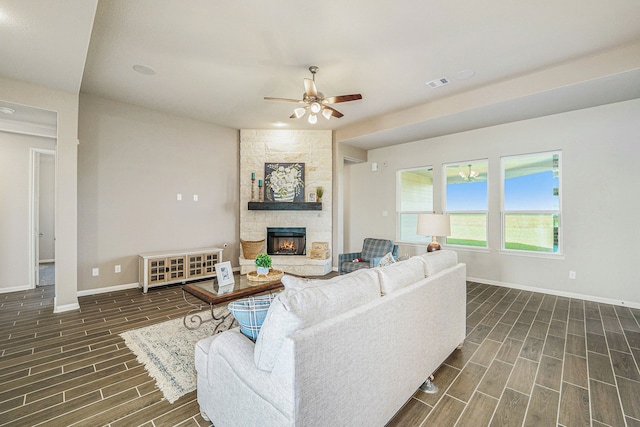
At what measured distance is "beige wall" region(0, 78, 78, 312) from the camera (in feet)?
10.9

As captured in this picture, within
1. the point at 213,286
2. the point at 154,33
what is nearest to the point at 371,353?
the point at 213,286

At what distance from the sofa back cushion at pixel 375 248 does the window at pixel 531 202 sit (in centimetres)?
204

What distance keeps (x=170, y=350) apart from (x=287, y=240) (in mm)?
3444

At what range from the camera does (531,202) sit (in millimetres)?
4461

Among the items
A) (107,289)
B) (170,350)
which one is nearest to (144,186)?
(107,289)

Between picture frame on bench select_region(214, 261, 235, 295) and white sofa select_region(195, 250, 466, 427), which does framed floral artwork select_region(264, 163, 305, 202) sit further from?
white sofa select_region(195, 250, 466, 427)

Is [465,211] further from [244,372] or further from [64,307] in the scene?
[64,307]

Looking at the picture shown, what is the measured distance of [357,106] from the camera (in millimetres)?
4426

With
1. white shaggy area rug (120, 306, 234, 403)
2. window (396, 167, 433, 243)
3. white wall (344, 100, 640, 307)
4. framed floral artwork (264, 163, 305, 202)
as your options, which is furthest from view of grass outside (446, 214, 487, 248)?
white shaggy area rug (120, 306, 234, 403)

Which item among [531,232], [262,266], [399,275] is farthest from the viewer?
[531,232]

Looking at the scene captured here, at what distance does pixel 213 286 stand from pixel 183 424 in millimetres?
1385

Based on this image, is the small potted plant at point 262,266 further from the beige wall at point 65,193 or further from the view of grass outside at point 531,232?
the view of grass outside at point 531,232

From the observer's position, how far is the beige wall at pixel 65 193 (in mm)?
3324

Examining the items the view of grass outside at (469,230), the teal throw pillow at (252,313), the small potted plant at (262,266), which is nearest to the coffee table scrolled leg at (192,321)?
the small potted plant at (262,266)
